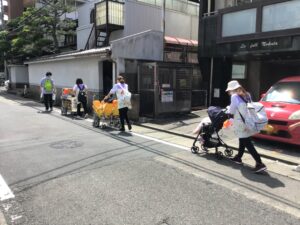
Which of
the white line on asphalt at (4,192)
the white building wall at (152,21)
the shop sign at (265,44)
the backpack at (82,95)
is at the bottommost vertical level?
the white line on asphalt at (4,192)

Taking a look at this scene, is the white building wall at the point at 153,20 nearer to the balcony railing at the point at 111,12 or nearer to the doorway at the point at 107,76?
the balcony railing at the point at 111,12

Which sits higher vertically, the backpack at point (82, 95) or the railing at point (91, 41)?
the railing at point (91, 41)

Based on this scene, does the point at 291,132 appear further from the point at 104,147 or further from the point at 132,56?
the point at 132,56

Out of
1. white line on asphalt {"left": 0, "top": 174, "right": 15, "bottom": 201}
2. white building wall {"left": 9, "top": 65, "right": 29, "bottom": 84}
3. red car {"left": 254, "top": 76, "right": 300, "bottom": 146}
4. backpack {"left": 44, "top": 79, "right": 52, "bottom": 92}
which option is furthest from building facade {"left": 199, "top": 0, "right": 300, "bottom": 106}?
white building wall {"left": 9, "top": 65, "right": 29, "bottom": 84}

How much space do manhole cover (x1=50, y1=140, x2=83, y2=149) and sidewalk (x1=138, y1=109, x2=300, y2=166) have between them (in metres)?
3.20

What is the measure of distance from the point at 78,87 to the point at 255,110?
8.93 m

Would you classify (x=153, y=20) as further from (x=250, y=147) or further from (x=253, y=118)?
(x=250, y=147)

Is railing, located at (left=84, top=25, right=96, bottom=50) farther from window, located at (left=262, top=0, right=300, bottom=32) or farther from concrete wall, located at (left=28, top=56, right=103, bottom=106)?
window, located at (left=262, top=0, right=300, bottom=32)

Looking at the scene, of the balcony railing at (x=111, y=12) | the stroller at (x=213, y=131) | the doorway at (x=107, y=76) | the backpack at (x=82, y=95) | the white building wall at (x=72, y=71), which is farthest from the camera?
the balcony railing at (x=111, y=12)

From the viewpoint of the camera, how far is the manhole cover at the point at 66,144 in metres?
7.99

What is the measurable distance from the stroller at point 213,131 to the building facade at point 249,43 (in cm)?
560

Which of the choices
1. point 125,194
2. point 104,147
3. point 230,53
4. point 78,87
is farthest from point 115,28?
point 125,194

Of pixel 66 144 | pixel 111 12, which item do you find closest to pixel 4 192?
pixel 66 144

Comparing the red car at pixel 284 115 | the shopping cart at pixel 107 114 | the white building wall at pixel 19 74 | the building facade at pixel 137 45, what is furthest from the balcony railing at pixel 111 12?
the white building wall at pixel 19 74
